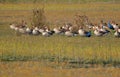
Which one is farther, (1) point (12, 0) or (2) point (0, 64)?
(1) point (12, 0)

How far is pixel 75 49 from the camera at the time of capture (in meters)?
22.4

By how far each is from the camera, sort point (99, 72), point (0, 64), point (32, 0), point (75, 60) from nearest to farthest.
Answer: point (99, 72), point (0, 64), point (75, 60), point (32, 0)

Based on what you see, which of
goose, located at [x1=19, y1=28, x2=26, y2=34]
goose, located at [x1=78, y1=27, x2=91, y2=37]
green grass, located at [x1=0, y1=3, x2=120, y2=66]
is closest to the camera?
green grass, located at [x1=0, y1=3, x2=120, y2=66]

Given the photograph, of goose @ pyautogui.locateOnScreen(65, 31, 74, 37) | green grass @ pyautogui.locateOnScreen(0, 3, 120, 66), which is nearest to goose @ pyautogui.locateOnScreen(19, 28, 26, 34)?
green grass @ pyautogui.locateOnScreen(0, 3, 120, 66)

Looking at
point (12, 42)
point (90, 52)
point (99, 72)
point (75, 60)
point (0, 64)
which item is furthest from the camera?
point (12, 42)

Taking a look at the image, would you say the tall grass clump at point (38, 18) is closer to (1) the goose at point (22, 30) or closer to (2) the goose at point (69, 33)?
(1) the goose at point (22, 30)

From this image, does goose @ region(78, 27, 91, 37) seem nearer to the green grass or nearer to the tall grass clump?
the green grass

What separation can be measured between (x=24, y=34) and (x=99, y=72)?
13911 millimetres

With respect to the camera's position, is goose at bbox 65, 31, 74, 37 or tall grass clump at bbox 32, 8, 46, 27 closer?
goose at bbox 65, 31, 74, 37

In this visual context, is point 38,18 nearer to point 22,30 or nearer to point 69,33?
point 22,30

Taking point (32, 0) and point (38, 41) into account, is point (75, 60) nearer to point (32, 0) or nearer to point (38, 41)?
point (38, 41)

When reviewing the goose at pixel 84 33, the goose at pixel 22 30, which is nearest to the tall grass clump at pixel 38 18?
the goose at pixel 22 30

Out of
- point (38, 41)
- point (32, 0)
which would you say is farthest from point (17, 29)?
point (32, 0)

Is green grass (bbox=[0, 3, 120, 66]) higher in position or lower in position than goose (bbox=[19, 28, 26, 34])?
higher
